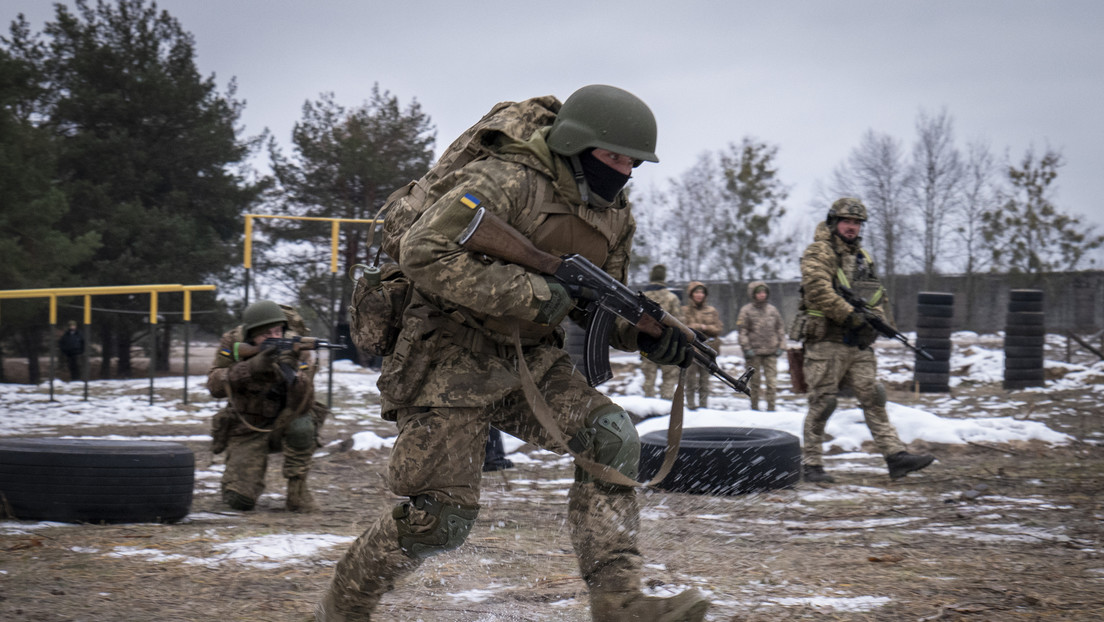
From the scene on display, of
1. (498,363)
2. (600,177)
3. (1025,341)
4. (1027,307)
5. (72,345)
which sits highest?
(600,177)

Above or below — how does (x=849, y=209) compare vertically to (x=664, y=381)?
above

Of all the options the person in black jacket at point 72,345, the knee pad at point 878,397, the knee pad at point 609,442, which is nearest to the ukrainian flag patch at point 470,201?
the knee pad at point 609,442

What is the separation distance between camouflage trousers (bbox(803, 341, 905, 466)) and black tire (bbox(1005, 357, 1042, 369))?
8.46 metres

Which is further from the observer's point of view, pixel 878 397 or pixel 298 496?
pixel 878 397

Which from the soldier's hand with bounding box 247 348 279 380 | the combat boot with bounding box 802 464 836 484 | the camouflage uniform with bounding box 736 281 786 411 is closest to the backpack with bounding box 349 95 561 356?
the soldier's hand with bounding box 247 348 279 380

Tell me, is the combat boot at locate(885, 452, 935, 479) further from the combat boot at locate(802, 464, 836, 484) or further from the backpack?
the backpack

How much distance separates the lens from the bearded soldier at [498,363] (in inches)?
113

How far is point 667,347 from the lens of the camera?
3.27 m

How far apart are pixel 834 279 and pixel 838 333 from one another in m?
0.40

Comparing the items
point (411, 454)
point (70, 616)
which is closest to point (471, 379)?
point (411, 454)

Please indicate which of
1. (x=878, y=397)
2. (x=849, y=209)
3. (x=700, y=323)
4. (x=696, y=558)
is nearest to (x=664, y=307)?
(x=700, y=323)

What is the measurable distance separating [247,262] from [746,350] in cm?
670

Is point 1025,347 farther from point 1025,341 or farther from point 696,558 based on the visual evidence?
point 696,558

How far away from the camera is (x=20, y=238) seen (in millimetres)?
16891
